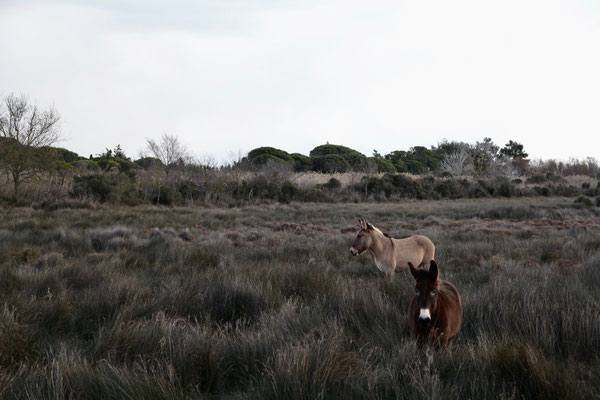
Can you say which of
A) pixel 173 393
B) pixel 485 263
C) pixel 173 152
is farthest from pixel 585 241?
pixel 173 152

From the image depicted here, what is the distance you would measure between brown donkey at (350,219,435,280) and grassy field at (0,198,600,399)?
0.33m

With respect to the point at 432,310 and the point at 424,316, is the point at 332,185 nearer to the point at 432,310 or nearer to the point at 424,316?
the point at 432,310

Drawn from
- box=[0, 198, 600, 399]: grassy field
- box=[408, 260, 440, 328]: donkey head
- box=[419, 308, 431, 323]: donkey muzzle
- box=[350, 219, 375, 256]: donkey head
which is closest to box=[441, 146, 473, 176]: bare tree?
box=[0, 198, 600, 399]: grassy field

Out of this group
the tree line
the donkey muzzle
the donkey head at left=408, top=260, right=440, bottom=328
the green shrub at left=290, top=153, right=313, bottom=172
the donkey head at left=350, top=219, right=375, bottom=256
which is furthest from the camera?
the green shrub at left=290, top=153, right=313, bottom=172

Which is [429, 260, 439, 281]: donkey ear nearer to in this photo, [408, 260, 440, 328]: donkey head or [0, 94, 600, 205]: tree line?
[408, 260, 440, 328]: donkey head

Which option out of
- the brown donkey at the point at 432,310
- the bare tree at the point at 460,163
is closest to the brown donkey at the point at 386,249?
the brown donkey at the point at 432,310

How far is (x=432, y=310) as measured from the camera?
337 centimetres

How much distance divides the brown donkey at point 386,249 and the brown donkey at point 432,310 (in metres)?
2.86

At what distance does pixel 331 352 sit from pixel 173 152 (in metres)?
39.9

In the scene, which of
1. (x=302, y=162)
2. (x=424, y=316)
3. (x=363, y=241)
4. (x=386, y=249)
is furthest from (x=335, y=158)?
(x=424, y=316)

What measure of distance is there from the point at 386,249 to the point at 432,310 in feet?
11.8

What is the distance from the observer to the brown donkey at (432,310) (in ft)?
10.6

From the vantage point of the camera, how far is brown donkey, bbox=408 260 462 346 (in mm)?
3229

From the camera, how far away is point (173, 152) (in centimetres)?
4031
